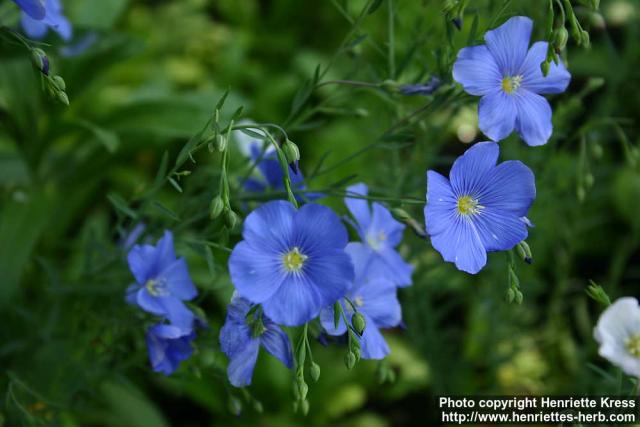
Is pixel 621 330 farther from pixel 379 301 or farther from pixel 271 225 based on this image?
pixel 271 225

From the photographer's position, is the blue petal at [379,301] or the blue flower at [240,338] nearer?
the blue flower at [240,338]

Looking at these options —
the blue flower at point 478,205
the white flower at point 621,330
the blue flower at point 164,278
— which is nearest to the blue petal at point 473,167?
the blue flower at point 478,205

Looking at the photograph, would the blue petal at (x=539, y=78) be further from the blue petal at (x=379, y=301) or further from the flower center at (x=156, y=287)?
the flower center at (x=156, y=287)

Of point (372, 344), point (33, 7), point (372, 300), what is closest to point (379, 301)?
point (372, 300)

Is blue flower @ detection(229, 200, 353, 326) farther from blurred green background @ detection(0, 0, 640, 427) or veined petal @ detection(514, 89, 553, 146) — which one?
veined petal @ detection(514, 89, 553, 146)

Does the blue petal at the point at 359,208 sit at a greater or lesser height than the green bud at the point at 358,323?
greater

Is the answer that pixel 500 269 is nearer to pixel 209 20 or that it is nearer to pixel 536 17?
pixel 536 17

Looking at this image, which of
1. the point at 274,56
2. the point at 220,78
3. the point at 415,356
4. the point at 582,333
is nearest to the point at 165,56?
the point at 220,78

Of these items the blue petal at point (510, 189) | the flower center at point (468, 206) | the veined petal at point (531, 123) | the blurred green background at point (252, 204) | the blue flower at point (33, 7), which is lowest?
the blurred green background at point (252, 204)
